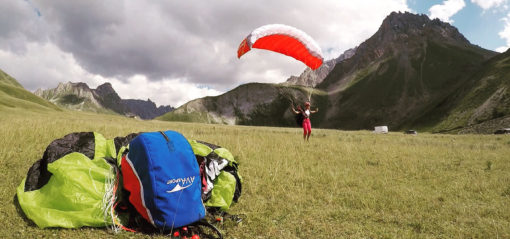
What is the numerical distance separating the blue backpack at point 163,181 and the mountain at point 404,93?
322ft

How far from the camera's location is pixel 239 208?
515cm

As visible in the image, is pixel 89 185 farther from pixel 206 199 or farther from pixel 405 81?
pixel 405 81

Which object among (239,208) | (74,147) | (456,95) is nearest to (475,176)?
(239,208)

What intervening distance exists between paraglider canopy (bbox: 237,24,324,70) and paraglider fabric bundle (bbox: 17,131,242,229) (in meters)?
7.95

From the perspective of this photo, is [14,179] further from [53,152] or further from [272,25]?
[272,25]

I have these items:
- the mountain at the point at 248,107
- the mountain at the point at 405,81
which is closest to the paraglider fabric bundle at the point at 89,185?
the mountain at the point at 405,81

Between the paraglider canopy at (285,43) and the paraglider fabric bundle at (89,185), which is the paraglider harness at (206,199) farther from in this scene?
the paraglider canopy at (285,43)

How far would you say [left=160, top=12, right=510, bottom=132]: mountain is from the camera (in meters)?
94.2

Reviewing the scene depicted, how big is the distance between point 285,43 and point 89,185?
11884mm

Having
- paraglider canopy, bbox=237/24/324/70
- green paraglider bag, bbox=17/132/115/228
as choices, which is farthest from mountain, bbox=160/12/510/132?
green paraglider bag, bbox=17/132/115/228

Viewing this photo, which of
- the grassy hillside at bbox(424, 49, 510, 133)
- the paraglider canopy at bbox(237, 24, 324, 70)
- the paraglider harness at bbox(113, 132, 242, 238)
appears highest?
the grassy hillside at bbox(424, 49, 510, 133)

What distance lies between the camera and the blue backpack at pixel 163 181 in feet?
12.6

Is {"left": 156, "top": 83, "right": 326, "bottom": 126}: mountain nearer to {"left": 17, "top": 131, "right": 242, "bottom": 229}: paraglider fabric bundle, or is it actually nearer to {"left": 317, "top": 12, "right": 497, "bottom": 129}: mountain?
{"left": 317, "top": 12, "right": 497, "bottom": 129}: mountain

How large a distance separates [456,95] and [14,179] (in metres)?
125
